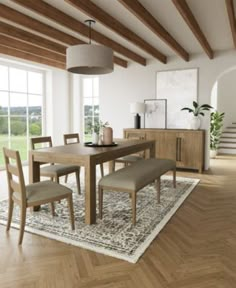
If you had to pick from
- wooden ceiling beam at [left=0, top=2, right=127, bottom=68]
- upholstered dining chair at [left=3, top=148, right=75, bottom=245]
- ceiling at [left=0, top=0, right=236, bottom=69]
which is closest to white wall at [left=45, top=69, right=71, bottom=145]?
ceiling at [left=0, top=0, right=236, bottom=69]

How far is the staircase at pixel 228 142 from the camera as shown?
27.6 ft

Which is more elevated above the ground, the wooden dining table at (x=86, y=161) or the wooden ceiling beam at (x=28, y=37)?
the wooden ceiling beam at (x=28, y=37)

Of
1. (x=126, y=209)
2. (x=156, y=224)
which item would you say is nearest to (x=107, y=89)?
(x=126, y=209)

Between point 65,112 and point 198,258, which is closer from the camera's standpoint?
point 198,258

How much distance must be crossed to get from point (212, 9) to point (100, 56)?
5.21 ft

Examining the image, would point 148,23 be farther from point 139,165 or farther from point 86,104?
point 86,104

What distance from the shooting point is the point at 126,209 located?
3307 mm

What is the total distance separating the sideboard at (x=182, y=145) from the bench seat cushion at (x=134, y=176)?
6.53ft

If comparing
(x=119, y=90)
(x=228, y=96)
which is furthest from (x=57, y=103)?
(x=228, y=96)

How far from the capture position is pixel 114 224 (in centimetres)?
285

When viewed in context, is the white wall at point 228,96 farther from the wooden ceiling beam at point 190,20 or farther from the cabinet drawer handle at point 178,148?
the wooden ceiling beam at point 190,20

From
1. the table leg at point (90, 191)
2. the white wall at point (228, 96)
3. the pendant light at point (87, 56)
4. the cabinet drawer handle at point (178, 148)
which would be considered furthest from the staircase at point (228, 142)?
the table leg at point (90, 191)

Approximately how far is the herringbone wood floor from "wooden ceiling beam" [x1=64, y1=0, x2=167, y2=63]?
2.49 m

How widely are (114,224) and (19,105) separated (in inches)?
188
